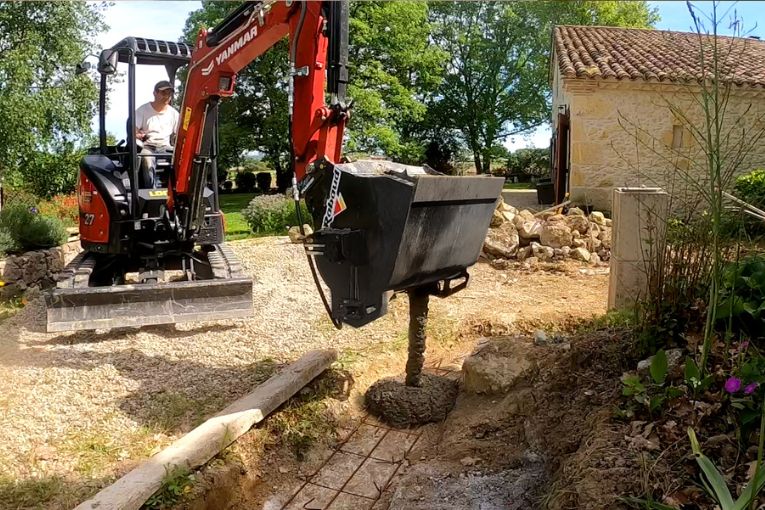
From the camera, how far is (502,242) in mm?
9133

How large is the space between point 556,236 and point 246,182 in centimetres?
2234

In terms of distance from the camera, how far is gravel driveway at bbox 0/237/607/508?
11.5 ft

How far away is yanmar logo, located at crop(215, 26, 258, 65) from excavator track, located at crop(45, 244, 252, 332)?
198 centimetres

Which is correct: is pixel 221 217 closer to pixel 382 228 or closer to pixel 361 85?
pixel 382 228

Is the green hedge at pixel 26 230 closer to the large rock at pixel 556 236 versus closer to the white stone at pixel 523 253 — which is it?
the white stone at pixel 523 253

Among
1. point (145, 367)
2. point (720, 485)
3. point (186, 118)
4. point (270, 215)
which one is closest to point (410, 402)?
point (145, 367)

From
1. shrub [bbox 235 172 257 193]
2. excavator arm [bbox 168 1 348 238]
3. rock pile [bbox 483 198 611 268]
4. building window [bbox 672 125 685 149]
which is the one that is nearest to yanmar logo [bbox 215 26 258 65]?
excavator arm [bbox 168 1 348 238]

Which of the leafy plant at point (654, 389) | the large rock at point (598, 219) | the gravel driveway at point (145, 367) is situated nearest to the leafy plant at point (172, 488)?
the gravel driveway at point (145, 367)

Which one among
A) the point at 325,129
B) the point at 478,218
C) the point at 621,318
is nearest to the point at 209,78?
the point at 325,129

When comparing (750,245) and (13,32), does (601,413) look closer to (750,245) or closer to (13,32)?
(750,245)

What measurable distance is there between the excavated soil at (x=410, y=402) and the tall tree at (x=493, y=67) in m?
29.8

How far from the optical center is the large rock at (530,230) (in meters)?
9.18

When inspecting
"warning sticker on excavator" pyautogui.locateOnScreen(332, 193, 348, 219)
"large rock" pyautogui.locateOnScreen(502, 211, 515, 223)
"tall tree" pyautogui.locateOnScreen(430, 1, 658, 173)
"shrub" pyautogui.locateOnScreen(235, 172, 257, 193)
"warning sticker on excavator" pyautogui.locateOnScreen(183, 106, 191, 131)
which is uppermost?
"tall tree" pyautogui.locateOnScreen(430, 1, 658, 173)

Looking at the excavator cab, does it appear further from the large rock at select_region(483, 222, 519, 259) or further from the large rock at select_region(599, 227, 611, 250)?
the large rock at select_region(599, 227, 611, 250)
